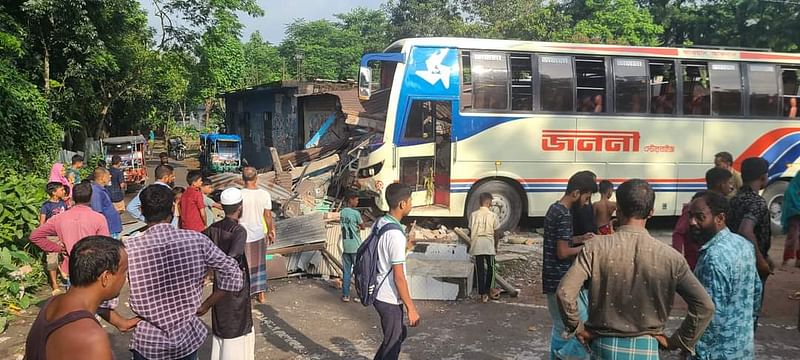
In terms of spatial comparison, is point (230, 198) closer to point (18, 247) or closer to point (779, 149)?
point (18, 247)

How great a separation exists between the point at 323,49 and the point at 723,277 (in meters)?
50.3

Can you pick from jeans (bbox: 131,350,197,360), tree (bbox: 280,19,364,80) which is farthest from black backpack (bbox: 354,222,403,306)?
tree (bbox: 280,19,364,80)

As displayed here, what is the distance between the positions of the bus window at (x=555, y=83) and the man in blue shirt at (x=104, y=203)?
7.02 metres

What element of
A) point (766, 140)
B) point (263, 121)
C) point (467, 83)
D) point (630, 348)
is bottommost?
point (630, 348)

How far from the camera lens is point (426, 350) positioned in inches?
215

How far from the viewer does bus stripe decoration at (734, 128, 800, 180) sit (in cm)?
1132

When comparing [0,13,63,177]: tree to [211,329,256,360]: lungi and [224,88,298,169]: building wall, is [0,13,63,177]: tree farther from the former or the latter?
[224,88,298,169]: building wall

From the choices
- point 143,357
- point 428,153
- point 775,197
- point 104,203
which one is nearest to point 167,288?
point 143,357

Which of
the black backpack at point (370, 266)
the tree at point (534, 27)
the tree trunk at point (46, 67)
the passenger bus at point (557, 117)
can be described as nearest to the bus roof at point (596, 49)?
the passenger bus at point (557, 117)

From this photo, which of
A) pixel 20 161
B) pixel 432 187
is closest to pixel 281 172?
pixel 432 187

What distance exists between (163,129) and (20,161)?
33.2 metres

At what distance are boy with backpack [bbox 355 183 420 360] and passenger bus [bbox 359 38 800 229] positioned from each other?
598 centimetres

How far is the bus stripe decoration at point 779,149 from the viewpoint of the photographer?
11.3 meters

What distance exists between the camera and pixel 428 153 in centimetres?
1042
